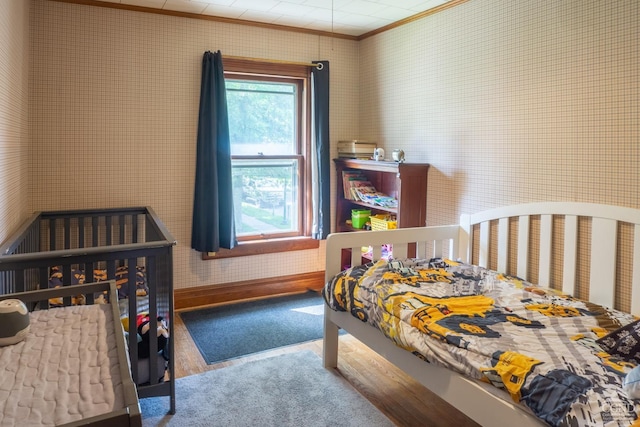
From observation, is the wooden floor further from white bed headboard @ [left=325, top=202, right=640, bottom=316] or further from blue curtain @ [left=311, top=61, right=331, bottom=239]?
blue curtain @ [left=311, top=61, right=331, bottom=239]

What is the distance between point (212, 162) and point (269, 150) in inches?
22.7

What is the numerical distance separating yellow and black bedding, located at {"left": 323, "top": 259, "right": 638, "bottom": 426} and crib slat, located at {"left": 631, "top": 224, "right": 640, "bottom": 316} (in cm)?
9

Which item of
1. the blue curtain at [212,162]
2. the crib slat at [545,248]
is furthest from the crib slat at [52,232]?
the crib slat at [545,248]

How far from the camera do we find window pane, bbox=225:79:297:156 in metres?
3.87

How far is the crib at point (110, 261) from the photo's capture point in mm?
1957

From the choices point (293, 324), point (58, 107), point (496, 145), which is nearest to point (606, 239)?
point (496, 145)

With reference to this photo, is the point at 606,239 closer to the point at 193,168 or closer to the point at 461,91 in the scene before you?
the point at 461,91

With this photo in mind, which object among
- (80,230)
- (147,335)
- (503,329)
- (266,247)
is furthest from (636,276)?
(80,230)

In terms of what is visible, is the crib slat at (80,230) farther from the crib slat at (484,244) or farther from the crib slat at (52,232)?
the crib slat at (484,244)

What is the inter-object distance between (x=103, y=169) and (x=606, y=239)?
10.3 feet

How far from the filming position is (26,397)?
2.96 ft

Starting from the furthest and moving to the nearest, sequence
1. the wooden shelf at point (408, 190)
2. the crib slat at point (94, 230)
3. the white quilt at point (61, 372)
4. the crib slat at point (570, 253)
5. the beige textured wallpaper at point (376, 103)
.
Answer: the wooden shelf at point (408, 190)
the crib slat at point (94, 230)
the crib slat at point (570, 253)
the beige textured wallpaper at point (376, 103)
the white quilt at point (61, 372)

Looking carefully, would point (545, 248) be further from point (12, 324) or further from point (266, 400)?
point (12, 324)

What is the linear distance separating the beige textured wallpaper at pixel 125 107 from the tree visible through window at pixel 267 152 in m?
0.25
